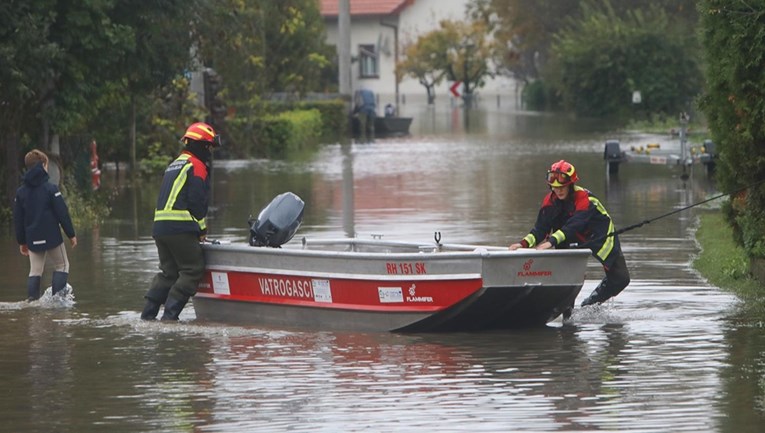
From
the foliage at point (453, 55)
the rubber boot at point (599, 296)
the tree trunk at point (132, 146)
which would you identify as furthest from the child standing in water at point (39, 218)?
the foliage at point (453, 55)

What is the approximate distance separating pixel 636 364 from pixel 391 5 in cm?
9892

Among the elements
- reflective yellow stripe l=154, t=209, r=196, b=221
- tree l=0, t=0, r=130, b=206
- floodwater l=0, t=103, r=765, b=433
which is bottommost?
floodwater l=0, t=103, r=765, b=433

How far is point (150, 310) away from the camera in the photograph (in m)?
15.9

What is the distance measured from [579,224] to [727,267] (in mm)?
3695

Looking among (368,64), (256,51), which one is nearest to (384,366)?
(256,51)

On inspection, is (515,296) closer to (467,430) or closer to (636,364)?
(636,364)

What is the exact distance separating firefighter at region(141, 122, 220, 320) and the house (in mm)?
94780

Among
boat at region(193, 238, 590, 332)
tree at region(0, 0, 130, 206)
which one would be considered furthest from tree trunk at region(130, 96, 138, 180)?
boat at region(193, 238, 590, 332)

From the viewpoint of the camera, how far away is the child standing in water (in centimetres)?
1694

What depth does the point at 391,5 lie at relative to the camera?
111 meters

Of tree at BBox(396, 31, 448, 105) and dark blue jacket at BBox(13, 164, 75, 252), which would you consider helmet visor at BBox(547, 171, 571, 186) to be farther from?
tree at BBox(396, 31, 448, 105)

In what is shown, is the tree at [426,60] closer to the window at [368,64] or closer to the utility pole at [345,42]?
the window at [368,64]

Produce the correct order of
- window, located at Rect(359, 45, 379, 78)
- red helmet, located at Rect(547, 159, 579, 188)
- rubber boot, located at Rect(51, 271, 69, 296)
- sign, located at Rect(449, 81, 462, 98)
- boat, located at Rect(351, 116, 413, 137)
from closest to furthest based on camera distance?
red helmet, located at Rect(547, 159, 579, 188), rubber boot, located at Rect(51, 271, 69, 296), boat, located at Rect(351, 116, 413, 137), sign, located at Rect(449, 81, 462, 98), window, located at Rect(359, 45, 379, 78)

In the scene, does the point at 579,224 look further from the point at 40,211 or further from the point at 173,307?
the point at 40,211
